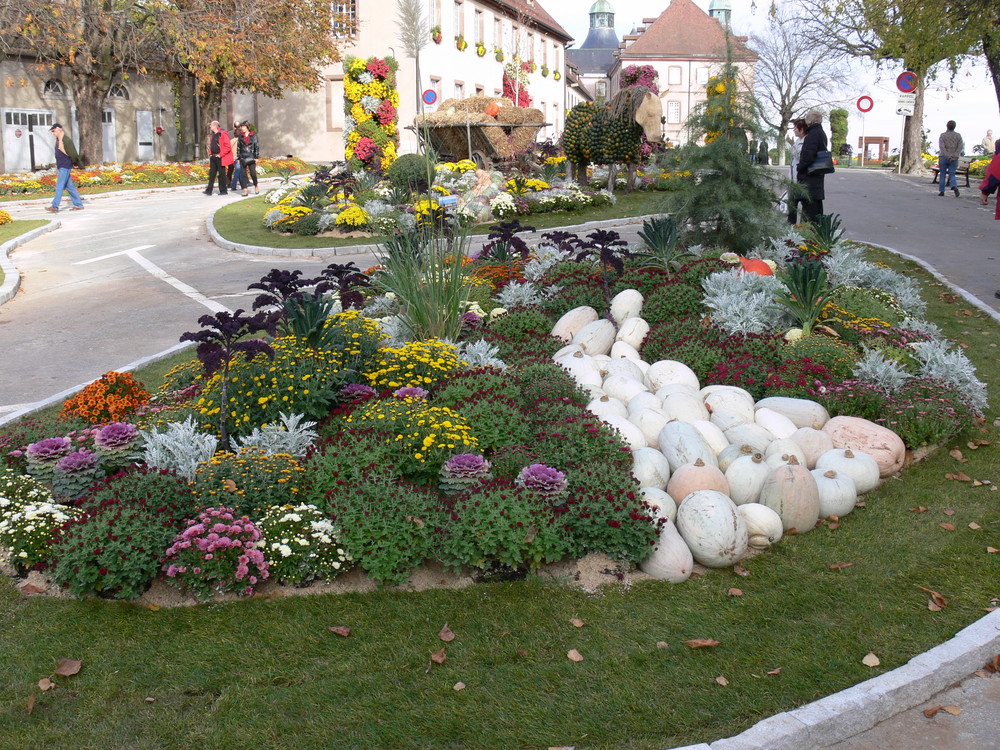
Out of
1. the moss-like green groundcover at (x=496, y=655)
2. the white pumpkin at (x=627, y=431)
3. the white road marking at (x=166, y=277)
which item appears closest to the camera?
the moss-like green groundcover at (x=496, y=655)

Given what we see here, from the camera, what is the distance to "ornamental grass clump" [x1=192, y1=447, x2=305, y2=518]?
470 centimetres

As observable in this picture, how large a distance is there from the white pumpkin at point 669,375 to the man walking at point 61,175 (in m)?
18.9

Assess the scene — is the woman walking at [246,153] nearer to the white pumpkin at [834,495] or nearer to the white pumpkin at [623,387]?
the white pumpkin at [623,387]

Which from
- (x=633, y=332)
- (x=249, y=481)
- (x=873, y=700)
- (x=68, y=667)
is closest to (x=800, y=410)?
(x=633, y=332)

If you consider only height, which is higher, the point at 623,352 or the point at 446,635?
the point at 623,352

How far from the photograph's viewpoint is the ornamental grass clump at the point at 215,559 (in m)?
4.29

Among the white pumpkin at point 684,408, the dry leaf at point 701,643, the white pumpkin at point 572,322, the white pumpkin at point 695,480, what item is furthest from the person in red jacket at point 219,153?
the dry leaf at point 701,643

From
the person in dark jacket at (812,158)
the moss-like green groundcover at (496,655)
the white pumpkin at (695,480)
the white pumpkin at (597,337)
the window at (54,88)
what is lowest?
the moss-like green groundcover at (496,655)

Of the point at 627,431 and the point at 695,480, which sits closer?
the point at 695,480

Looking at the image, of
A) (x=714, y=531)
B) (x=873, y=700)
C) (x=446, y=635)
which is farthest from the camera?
(x=714, y=531)

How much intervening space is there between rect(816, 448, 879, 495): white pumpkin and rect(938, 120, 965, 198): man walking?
21.5 m

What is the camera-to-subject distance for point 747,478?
5133mm

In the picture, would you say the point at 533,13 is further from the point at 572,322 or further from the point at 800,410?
the point at 800,410

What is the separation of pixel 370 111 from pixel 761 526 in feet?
64.9
